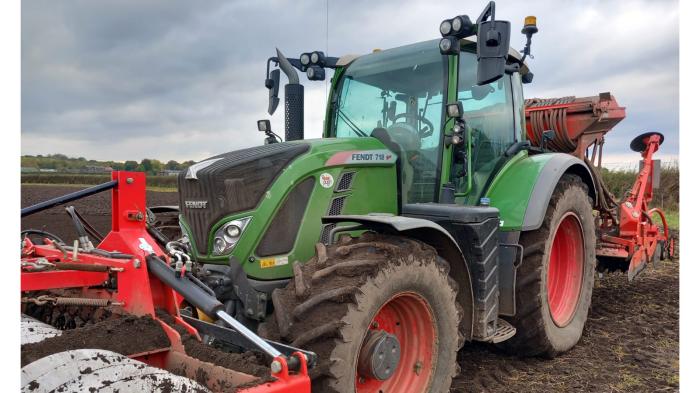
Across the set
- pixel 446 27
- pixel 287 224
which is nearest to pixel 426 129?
pixel 446 27

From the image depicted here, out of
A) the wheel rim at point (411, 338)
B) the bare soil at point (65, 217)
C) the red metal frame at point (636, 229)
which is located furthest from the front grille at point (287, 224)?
the bare soil at point (65, 217)

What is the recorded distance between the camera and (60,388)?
1966 millimetres

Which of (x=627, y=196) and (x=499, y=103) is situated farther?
(x=627, y=196)

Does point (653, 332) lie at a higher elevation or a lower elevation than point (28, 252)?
lower

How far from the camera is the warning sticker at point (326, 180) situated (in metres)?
3.42

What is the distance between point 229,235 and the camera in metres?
3.20

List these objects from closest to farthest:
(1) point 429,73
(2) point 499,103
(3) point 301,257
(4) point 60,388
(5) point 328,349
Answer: (4) point 60,388
(5) point 328,349
(3) point 301,257
(1) point 429,73
(2) point 499,103

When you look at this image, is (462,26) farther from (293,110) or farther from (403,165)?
(293,110)

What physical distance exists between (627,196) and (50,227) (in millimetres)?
10840

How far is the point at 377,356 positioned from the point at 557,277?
302cm

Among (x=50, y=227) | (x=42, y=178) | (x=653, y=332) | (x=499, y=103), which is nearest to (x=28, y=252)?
(x=499, y=103)

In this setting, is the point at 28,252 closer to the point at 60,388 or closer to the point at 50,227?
the point at 60,388

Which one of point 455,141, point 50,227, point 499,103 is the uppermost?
point 499,103

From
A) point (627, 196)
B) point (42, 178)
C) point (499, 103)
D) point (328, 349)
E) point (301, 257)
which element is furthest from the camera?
point (42, 178)
